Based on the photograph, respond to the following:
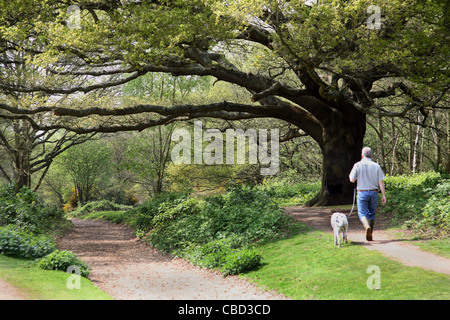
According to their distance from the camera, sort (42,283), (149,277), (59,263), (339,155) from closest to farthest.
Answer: (42,283)
(59,263)
(149,277)
(339,155)

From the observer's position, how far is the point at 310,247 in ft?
29.5

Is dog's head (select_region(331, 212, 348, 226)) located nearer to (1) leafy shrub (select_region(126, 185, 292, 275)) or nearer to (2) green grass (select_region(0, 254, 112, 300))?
(1) leafy shrub (select_region(126, 185, 292, 275))

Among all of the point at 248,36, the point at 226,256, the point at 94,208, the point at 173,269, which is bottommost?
the point at 94,208

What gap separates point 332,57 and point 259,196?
5.20 m

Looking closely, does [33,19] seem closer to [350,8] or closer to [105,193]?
[350,8]

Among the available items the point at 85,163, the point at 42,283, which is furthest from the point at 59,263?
the point at 85,163

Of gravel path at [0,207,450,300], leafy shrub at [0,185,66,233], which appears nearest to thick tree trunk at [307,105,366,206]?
gravel path at [0,207,450,300]

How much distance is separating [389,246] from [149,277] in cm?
513

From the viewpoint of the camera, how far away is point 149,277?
9062mm

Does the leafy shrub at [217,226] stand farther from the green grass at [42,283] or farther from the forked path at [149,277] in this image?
the green grass at [42,283]

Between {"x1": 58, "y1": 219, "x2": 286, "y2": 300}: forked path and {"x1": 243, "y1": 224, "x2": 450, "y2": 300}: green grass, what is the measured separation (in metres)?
0.48

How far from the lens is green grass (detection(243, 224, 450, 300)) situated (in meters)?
5.80

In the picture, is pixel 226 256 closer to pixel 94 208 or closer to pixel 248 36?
pixel 248 36
